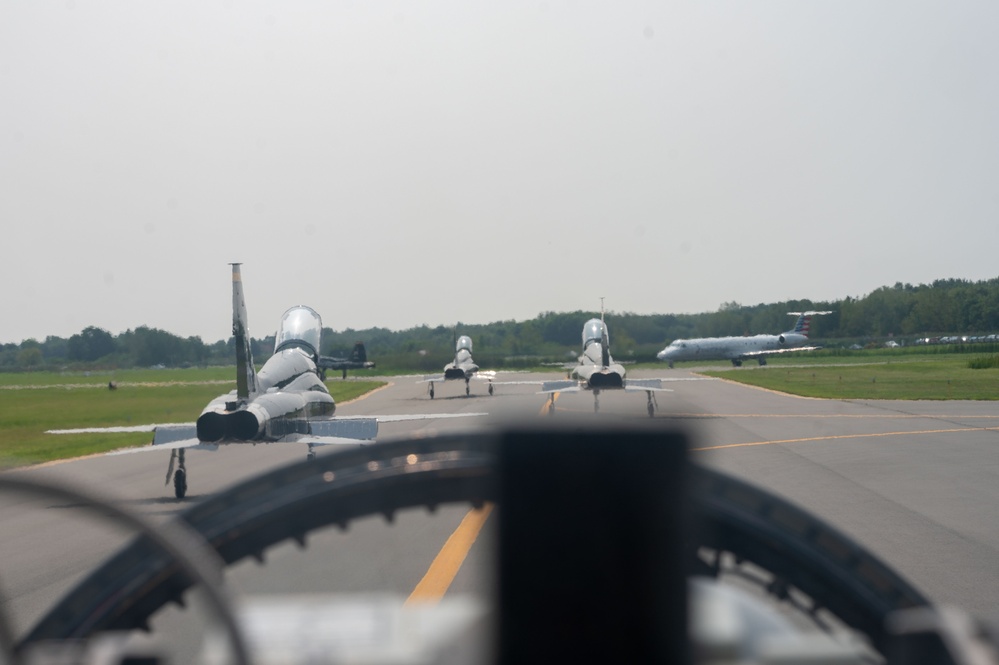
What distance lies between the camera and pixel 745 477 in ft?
56.1

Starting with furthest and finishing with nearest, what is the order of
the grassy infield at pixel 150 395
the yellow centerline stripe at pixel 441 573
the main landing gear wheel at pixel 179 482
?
the grassy infield at pixel 150 395
the main landing gear wheel at pixel 179 482
the yellow centerline stripe at pixel 441 573

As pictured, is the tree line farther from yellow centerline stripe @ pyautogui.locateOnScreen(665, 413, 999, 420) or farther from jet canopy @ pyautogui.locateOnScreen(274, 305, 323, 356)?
yellow centerline stripe @ pyautogui.locateOnScreen(665, 413, 999, 420)

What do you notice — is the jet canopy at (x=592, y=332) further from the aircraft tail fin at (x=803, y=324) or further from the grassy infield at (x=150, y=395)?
the aircraft tail fin at (x=803, y=324)

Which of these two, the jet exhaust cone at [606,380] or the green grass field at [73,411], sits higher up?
the jet exhaust cone at [606,380]

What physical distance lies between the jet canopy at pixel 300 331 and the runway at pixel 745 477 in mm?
2306

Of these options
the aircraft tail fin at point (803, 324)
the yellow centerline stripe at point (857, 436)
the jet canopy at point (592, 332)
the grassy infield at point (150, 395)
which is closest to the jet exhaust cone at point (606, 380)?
the yellow centerline stripe at point (857, 436)

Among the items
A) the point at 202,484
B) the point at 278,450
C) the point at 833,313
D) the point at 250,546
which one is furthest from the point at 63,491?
the point at 833,313

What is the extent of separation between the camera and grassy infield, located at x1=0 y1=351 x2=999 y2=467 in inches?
1126

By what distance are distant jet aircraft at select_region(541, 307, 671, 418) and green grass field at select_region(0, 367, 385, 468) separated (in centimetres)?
1203

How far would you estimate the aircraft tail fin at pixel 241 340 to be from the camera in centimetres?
1753

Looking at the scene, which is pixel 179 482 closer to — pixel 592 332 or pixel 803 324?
pixel 592 332

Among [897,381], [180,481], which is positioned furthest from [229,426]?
[897,381]

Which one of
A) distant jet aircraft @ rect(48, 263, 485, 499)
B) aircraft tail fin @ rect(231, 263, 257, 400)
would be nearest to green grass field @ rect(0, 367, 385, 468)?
distant jet aircraft @ rect(48, 263, 485, 499)

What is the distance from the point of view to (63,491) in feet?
4.48
